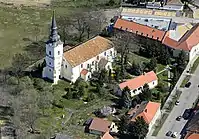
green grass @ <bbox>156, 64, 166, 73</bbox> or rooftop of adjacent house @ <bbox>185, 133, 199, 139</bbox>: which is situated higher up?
green grass @ <bbox>156, 64, 166, 73</bbox>

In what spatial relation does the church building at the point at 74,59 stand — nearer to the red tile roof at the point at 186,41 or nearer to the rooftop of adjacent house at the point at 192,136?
the red tile roof at the point at 186,41

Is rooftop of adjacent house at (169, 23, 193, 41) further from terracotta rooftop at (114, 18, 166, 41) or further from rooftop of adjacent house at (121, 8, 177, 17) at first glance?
rooftop of adjacent house at (121, 8, 177, 17)

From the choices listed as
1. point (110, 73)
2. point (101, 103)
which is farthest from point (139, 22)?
point (101, 103)

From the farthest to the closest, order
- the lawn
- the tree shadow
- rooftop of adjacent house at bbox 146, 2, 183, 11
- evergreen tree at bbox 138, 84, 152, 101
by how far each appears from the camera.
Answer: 1. rooftop of adjacent house at bbox 146, 2, 183, 11
2. the lawn
3. the tree shadow
4. evergreen tree at bbox 138, 84, 152, 101

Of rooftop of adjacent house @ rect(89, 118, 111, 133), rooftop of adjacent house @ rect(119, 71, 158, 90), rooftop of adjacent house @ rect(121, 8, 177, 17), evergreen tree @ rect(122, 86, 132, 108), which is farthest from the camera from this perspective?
rooftop of adjacent house @ rect(121, 8, 177, 17)

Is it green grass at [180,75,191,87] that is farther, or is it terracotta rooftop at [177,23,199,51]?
terracotta rooftop at [177,23,199,51]

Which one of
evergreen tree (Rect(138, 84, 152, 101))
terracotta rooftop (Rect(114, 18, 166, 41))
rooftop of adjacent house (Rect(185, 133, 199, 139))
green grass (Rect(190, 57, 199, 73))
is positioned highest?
terracotta rooftop (Rect(114, 18, 166, 41))

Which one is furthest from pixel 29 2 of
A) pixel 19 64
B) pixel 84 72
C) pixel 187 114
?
pixel 187 114

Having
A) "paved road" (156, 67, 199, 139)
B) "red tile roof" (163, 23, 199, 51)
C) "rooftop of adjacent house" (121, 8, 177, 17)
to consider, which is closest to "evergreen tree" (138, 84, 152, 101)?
"paved road" (156, 67, 199, 139)
